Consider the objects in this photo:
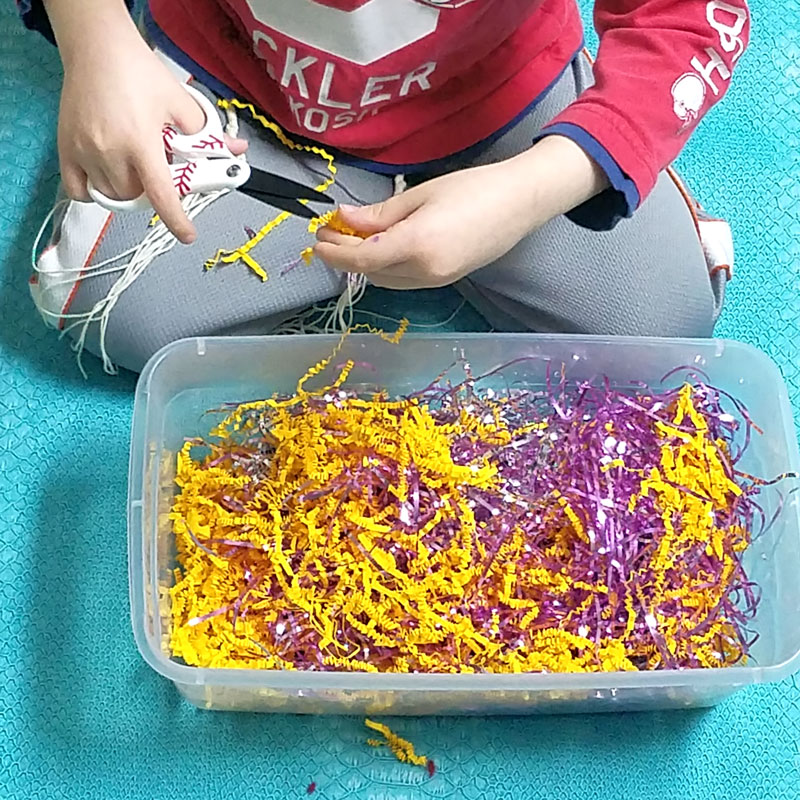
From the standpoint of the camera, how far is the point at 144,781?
30.3 inches

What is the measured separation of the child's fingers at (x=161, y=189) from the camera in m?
0.61

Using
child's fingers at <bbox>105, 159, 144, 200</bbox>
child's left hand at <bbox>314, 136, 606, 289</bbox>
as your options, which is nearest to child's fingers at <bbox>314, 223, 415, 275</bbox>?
child's left hand at <bbox>314, 136, 606, 289</bbox>

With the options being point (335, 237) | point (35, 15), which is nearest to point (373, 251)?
point (335, 237)

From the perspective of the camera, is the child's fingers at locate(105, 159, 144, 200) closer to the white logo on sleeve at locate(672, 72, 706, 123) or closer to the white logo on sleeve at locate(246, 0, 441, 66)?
the white logo on sleeve at locate(246, 0, 441, 66)

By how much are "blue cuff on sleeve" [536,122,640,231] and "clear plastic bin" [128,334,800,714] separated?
0.12 metres

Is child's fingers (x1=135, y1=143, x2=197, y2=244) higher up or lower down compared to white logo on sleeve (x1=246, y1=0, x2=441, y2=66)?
lower down

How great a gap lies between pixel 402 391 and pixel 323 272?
11 centimetres

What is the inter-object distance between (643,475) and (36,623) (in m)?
0.47

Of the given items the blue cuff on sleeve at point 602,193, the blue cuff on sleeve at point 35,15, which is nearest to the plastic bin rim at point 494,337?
the blue cuff on sleeve at point 602,193

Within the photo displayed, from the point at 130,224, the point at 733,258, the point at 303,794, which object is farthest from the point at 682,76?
the point at 303,794

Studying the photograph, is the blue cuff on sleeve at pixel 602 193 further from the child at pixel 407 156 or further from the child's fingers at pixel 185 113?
the child's fingers at pixel 185 113

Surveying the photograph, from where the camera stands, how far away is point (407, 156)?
0.83m

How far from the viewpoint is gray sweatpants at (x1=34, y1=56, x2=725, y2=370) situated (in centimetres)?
83

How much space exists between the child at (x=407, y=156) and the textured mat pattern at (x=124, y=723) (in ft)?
0.25
